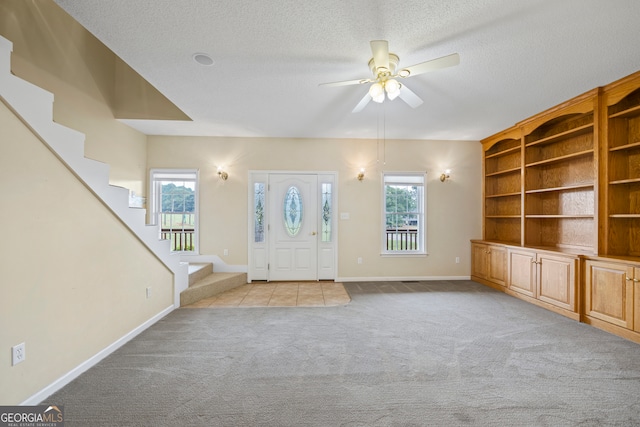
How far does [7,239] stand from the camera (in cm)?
162

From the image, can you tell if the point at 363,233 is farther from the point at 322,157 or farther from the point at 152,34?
the point at 152,34

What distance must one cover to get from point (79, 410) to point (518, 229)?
6100 millimetres

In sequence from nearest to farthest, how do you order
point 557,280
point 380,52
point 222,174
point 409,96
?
point 380,52 < point 409,96 < point 557,280 < point 222,174

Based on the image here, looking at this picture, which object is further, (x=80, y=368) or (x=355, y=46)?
(x=355, y=46)

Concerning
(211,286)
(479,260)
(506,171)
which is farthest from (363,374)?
(506,171)

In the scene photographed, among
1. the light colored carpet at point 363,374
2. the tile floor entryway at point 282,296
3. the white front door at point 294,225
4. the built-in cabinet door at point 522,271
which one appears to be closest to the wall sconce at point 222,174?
the white front door at point 294,225

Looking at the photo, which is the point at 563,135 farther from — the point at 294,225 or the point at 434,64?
the point at 294,225

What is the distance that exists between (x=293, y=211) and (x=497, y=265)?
3.80 meters

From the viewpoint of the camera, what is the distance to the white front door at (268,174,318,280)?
16.5 feet

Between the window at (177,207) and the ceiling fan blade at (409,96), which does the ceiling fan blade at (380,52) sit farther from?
the window at (177,207)

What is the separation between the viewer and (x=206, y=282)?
419 centimetres

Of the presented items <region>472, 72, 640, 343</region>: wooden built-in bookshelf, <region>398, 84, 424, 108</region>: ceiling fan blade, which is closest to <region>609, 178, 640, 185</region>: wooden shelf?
<region>472, 72, 640, 343</region>: wooden built-in bookshelf

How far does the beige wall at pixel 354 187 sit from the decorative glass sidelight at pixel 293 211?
510 millimetres

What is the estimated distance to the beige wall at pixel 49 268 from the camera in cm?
163
